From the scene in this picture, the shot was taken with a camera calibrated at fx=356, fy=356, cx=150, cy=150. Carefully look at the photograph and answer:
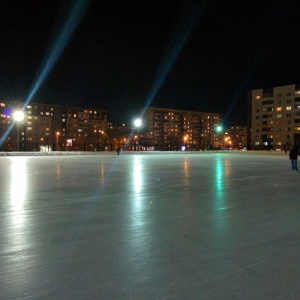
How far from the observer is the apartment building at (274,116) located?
97.9 m

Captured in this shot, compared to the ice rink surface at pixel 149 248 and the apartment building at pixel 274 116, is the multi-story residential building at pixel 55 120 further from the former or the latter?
the ice rink surface at pixel 149 248

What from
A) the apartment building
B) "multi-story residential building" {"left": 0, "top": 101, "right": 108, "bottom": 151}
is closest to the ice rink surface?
"multi-story residential building" {"left": 0, "top": 101, "right": 108, "bottom": 151}

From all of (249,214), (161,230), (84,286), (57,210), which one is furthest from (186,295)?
(57,210)

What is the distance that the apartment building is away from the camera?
321 feet

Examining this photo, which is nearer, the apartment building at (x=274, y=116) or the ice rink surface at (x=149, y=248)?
the ice rink surface at (x=149, y=248)

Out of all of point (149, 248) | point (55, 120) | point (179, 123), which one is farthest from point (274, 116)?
point (149, 248)

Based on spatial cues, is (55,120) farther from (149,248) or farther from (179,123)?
(149,248)

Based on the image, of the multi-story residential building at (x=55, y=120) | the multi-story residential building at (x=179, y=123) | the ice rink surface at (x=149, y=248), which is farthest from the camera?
the multi-story residential building at (x=179, y=123)

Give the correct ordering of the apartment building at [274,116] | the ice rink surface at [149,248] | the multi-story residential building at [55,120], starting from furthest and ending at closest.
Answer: the apartment building at [274,116]
the multi-story residential building at [55,120]
the ice rink surface at [149,248]

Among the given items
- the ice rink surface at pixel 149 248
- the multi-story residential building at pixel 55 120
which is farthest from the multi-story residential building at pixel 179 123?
the ice rink surface at pixel 149 248

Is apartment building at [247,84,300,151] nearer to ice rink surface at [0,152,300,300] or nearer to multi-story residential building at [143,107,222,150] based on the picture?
multi-story residential building at [143,107,222,150]

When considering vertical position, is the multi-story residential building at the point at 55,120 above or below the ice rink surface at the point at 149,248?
above

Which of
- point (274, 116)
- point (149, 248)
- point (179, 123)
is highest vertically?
point (179, 123)

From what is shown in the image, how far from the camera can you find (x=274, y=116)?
335 ft
